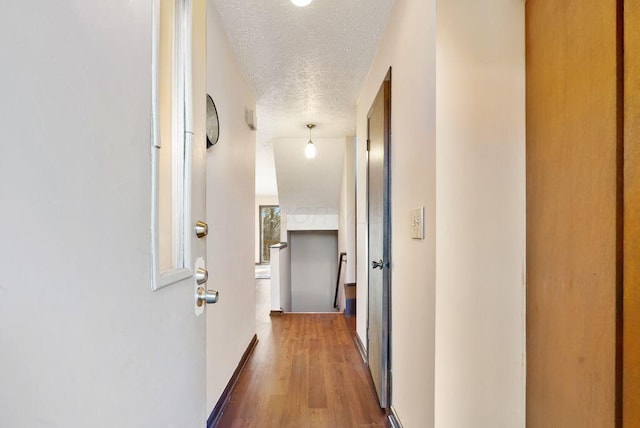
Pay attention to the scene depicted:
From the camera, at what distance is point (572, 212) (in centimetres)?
73

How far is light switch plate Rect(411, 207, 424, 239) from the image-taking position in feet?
4.26

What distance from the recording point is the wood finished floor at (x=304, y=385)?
72.6 inches

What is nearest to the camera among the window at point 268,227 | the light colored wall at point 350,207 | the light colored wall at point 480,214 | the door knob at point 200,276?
the door knob at point 200,276

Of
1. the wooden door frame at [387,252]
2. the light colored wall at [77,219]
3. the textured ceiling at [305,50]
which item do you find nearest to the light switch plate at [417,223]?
the wooden door frame at [387,252]

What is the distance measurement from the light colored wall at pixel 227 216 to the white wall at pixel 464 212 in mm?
1073

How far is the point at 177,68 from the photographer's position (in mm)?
748

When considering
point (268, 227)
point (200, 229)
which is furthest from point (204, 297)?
point (268, 227)

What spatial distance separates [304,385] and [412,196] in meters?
1.64

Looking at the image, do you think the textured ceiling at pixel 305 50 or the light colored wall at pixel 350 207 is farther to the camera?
the light colored wall at pixel 350 207

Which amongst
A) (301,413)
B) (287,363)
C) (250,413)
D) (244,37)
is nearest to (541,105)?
(244,37)

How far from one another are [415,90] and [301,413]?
76.5 inches

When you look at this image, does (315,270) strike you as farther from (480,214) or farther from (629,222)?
(629,222)

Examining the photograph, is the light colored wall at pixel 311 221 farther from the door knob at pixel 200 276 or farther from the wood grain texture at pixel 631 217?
the wood grain texture at pixel 631 217

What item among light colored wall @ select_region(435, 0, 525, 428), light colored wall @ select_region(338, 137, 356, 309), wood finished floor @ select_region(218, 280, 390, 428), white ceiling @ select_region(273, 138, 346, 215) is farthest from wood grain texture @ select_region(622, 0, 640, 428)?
white ceiling @ select_region(273, 138, 346, 215)
